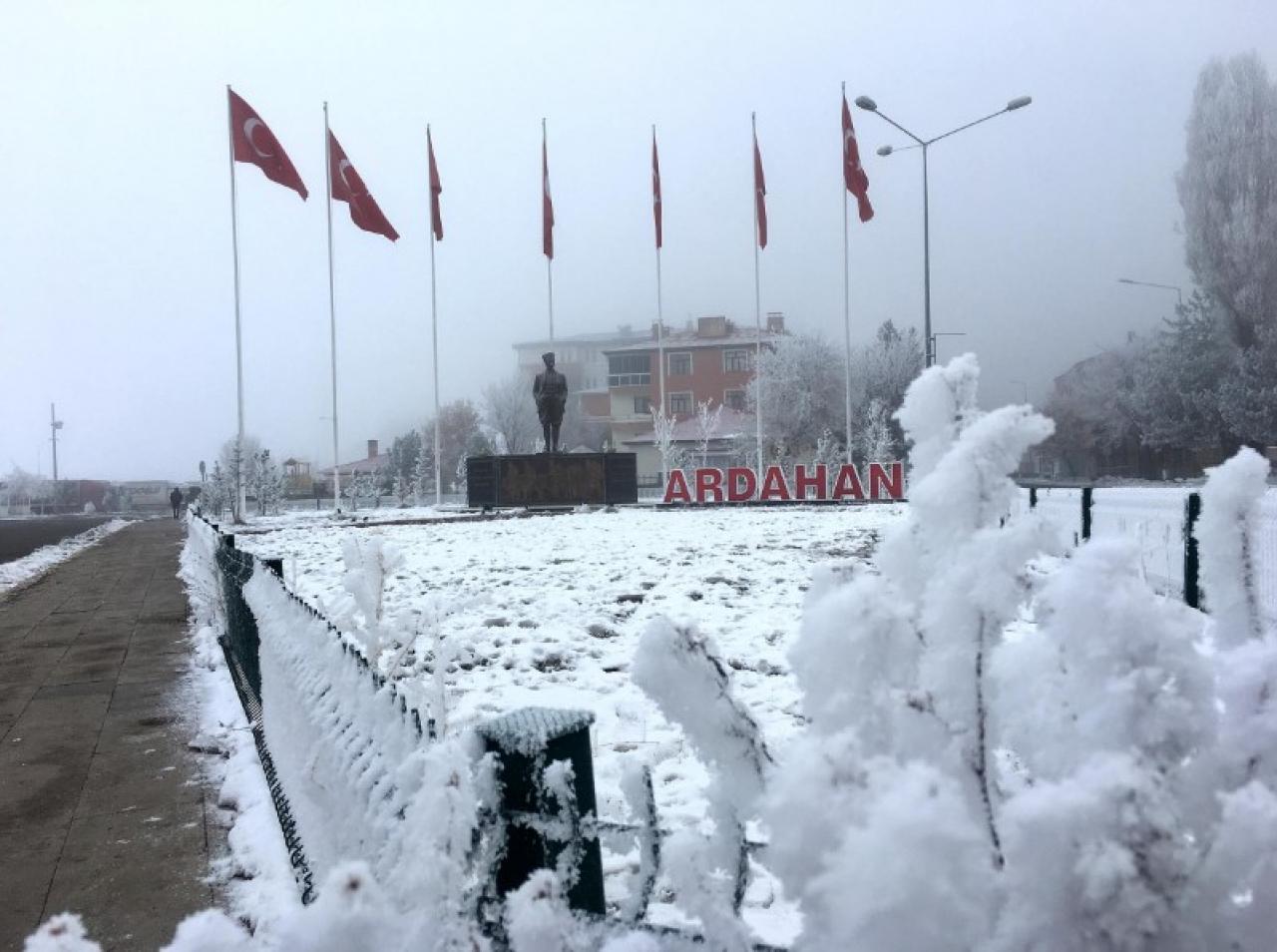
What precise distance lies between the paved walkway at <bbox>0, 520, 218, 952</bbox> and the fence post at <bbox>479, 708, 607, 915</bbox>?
181 centimetres

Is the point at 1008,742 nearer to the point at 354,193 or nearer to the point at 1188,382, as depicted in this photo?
the point at 354,193

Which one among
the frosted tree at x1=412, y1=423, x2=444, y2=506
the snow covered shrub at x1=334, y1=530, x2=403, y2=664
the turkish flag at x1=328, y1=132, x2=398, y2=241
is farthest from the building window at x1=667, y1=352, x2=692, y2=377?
the snow covered shrub at x1=334, y1=530, x2=403, y2=664

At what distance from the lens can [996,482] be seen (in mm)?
1338

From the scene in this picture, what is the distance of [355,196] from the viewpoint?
2248 centimetres

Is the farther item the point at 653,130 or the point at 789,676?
the point at 653,130

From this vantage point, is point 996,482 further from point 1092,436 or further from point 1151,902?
point 1092,436

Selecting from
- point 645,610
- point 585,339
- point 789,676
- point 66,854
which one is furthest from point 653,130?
point 585,339

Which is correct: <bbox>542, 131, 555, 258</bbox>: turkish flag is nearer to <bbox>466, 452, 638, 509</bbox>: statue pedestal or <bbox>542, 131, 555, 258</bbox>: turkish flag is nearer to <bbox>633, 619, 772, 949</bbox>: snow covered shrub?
<bbox>466, 452, 638, 509</bbox>: statue pedestal

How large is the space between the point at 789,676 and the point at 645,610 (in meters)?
2.52

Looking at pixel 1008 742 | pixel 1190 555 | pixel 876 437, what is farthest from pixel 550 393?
pixel 1008 742

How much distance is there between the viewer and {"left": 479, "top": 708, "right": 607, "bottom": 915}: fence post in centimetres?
192

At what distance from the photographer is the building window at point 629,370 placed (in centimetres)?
6481

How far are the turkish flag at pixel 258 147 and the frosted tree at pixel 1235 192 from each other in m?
36.4

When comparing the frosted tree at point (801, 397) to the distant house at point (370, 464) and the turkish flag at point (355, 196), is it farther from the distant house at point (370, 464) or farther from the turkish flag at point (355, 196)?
the distant house at point (370, 464)
